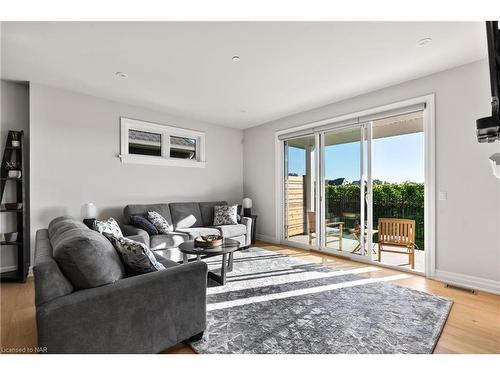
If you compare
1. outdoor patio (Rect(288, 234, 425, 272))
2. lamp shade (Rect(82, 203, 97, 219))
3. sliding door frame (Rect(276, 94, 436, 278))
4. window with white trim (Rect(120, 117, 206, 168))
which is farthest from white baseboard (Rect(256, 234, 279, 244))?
lamp shade (Rect(82, 203, 97, 219))

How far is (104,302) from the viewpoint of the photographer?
1.44m

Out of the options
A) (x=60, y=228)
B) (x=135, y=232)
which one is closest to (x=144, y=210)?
(x=135, y=232)

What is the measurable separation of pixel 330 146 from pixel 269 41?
2.48 m

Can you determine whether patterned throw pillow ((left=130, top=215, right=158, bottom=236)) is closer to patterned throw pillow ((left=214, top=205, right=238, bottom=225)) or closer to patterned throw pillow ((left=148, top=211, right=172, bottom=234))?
patterned throw pillow ((left=148, top=211, right=172, bottom=234))

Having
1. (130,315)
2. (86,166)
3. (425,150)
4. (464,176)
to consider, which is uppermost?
(425,150)

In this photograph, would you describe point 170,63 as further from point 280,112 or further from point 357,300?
point 357,300

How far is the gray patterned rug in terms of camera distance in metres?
1.83

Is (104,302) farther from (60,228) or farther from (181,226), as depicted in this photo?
(181,226)

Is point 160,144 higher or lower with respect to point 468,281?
higher

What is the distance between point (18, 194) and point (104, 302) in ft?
9.44

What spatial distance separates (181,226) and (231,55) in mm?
2934

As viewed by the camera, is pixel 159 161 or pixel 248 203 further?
pixel 248 203

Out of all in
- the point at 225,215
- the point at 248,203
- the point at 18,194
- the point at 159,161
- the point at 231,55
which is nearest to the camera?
the point at 231,55

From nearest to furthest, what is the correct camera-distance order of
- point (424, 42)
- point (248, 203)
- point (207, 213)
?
1. point (424, 42)
2. point (207, 213)
3. point (248, 203)
